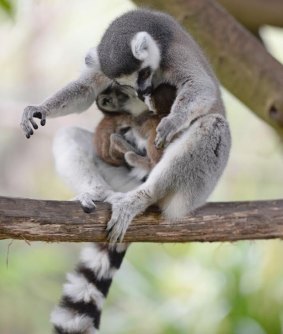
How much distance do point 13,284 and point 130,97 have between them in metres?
2.86

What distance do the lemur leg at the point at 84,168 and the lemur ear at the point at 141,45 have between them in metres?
0.68

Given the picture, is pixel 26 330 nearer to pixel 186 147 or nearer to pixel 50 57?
pixel 50 57

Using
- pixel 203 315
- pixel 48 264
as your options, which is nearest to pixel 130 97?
pixel 203 315

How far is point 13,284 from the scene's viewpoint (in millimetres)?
6457

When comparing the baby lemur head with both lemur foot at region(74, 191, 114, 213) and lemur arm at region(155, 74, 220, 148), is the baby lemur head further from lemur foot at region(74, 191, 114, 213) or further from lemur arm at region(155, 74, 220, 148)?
lemur foot at region(74, 191, 114, 213)

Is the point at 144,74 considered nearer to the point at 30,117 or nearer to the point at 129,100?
the point at 129,100

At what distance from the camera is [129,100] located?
419 cm

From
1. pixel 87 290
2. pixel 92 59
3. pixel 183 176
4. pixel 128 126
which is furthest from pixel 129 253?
pixel 183 176

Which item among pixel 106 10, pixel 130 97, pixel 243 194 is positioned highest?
pixel 130 97

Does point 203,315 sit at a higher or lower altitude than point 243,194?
higher

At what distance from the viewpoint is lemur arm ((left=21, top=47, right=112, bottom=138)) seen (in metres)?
3.98

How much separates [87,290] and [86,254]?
0.67 feet

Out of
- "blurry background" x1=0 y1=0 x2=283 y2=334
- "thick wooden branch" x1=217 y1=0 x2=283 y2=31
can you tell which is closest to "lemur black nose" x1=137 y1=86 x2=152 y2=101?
"blurry background" x1=0 y1=0 x2=283 y2=334

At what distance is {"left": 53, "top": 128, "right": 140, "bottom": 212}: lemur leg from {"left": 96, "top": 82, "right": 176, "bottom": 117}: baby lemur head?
236 mm
